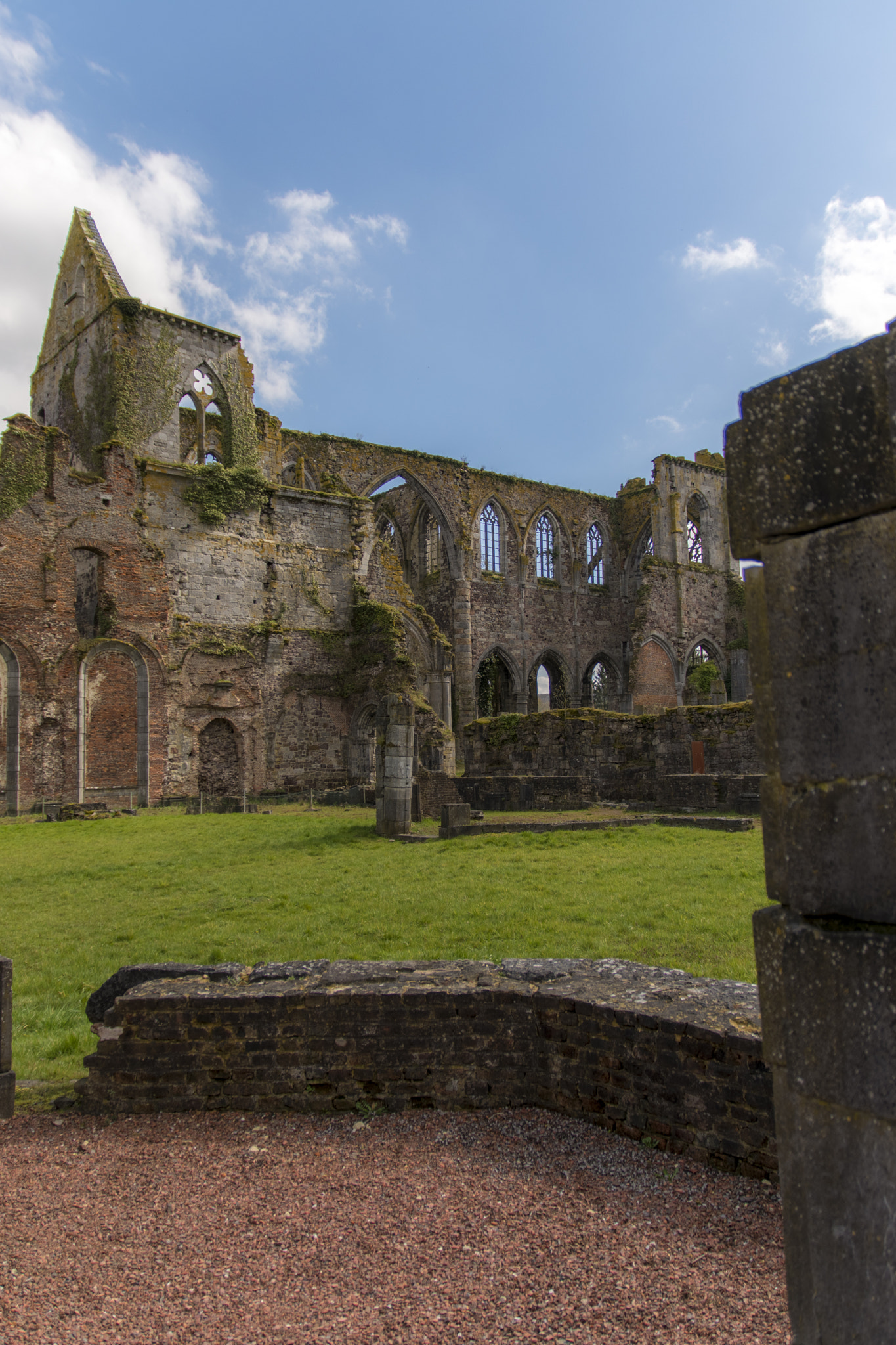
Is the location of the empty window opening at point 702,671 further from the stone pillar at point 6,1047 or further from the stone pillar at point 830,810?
the stone pillar at point 830,810

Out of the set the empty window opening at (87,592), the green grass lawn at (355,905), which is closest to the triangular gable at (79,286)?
the empty window opening at (87,592)

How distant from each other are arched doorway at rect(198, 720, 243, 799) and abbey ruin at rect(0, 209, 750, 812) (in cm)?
4

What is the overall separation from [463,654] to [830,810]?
33301 mm

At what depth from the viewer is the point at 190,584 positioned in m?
24.0

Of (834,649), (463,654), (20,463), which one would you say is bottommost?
(834,649)

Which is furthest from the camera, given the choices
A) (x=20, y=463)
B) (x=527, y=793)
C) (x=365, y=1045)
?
(x=20, y=463)

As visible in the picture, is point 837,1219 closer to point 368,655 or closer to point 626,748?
point 626,748

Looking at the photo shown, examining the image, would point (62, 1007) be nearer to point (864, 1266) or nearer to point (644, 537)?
point (864, 1266)

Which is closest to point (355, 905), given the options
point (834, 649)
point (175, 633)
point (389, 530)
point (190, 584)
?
point (834, 649)

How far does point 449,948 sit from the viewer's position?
6391 millimetres

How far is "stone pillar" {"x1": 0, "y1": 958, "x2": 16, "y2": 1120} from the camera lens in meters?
4.16

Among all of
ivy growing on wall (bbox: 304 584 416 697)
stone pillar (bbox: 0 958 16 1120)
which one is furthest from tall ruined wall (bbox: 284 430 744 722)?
stone pillar (bbox: 0 958 16 1120)

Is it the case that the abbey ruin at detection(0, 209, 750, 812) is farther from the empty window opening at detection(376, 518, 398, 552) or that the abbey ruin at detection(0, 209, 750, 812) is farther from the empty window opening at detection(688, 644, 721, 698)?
the empty window opening at detection(688, 644, 721, 698)

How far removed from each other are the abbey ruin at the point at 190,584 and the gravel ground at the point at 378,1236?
1580 cm
